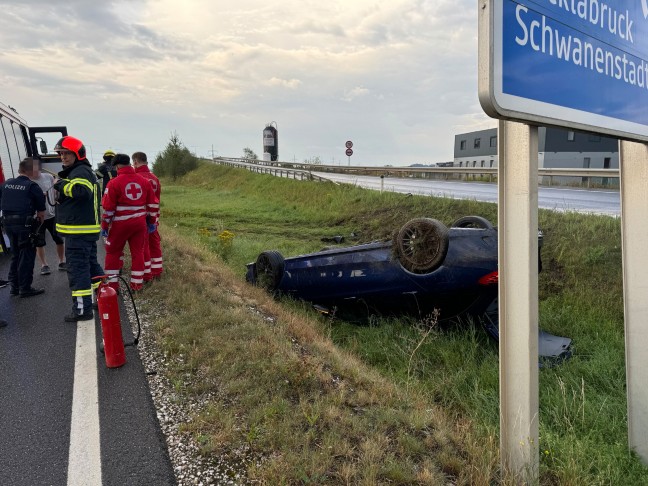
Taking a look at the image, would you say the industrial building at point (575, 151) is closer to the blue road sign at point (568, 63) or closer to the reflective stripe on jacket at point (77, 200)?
the blue road sign at point (568, 63)

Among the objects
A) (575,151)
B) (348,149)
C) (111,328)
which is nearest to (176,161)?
(348,149)

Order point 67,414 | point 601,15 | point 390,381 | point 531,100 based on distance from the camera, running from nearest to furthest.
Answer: point 531,100 → point 601,15 → point 67,414 → point 390,381

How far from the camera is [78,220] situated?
15.7 feet

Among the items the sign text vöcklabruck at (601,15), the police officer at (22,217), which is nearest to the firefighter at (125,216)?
the police officer at (22,217)

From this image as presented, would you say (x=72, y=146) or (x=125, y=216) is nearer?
(x=72, y=146)

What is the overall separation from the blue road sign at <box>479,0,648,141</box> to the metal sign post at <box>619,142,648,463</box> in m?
0.28

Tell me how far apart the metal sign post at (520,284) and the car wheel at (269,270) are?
15.0ft

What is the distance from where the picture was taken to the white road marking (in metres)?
2.42

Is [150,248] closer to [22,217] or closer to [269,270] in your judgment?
[22,217]

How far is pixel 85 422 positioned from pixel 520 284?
8.86 ft

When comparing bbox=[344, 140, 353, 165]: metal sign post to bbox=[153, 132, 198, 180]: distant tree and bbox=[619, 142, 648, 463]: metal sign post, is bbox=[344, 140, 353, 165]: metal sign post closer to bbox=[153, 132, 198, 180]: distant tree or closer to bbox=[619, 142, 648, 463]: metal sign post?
bbox=[153, 132, 198, 180]: distant tree

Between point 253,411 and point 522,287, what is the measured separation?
69.3 inches

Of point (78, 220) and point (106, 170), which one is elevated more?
point (106, 170)

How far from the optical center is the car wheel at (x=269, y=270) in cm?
672
